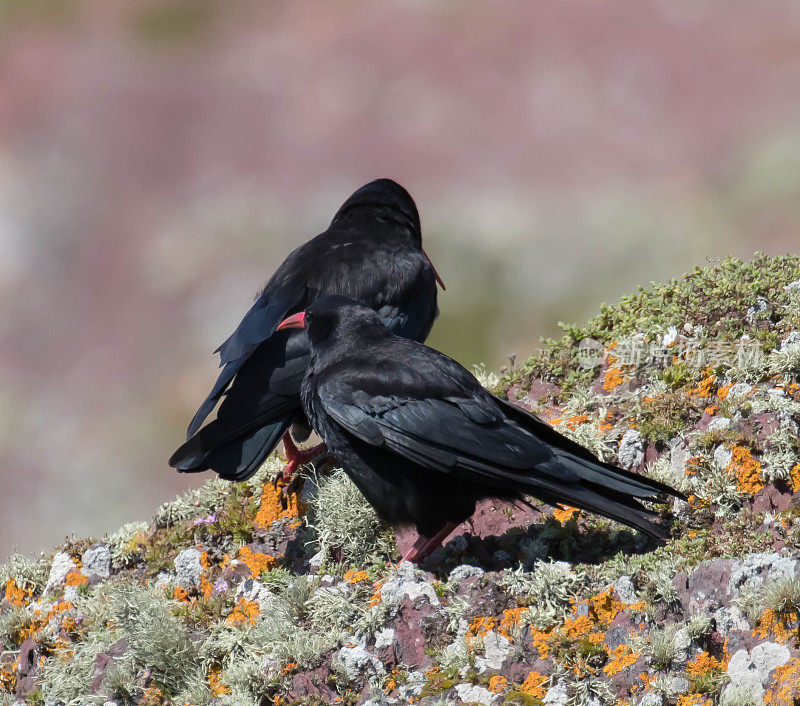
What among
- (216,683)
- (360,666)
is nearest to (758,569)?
(360,666)

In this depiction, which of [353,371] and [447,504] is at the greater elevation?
[353,371]

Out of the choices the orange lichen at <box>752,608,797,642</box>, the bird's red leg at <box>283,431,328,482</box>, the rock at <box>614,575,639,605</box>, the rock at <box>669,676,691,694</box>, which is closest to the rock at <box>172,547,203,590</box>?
the bird's red leg at <box>283,431,328,482</box>

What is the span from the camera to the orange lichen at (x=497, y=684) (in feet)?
13.0

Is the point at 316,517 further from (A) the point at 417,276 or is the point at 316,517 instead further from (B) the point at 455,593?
(A) the point at 417,276

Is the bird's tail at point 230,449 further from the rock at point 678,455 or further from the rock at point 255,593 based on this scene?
the rock at point 678,455

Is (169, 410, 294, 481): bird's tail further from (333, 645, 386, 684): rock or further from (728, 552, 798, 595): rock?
(728, 552, 798, 595): rock

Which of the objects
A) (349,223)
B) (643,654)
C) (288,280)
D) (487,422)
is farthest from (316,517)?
(349,223)

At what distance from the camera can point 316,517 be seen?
18.4 ft

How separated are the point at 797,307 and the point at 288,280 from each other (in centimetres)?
326

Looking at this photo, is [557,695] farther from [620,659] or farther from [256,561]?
[256,561]

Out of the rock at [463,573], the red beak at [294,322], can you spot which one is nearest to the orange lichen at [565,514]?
the rock at [463,573]

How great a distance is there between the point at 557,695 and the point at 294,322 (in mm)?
2906

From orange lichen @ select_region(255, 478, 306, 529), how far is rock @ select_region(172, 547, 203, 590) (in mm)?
408

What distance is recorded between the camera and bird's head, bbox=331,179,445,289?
755 centimetres
